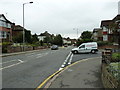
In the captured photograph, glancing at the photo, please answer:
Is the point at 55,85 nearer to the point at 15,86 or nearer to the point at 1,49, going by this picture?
the point at 15,86

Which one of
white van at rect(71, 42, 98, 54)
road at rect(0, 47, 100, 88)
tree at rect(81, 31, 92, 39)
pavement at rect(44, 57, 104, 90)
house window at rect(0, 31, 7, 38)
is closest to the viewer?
pavement at rect(44, 57, 104, 90)

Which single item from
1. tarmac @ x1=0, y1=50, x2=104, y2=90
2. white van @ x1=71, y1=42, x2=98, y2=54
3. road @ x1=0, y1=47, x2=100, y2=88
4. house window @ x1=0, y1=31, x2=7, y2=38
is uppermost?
house window @ x1=0, y1=31, x2=7, y2=38

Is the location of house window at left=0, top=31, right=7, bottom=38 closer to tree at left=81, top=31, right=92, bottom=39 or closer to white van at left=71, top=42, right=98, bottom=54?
white van at left=71, top=42, right=98, bottom=54

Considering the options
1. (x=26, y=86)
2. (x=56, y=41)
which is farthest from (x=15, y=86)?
(x=56, y=41)

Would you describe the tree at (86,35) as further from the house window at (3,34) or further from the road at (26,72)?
the road at (26,72)

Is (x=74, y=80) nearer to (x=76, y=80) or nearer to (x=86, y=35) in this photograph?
(x=76, y=80)

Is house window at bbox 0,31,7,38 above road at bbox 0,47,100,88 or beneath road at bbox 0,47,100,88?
above

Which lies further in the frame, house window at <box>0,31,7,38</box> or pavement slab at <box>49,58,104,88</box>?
house window at <box>0,31,7,38</box>

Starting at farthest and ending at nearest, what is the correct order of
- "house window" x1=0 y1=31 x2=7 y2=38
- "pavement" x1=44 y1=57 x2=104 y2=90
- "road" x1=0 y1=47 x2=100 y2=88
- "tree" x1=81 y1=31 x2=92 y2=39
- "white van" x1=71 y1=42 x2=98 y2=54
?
"tree" x1=81 y1=31 x2=92 y2=39
"house window" x1=0 y1=31 x2=7 y2=38
"white van" x1=71 y1=42 x2=98 y2=54
"road" x1=0 y1=47 x2=100 y2=88
"pavement" x1=44 y1=57 x2=104 y2=90

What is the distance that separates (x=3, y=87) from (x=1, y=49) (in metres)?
21.9

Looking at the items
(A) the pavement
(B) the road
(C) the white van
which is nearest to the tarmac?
(A) the pavement

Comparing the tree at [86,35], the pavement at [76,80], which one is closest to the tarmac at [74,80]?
the pavement at [76,80]

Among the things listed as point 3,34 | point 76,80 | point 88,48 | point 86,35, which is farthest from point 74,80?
point 86,35

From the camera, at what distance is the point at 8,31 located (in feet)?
144
